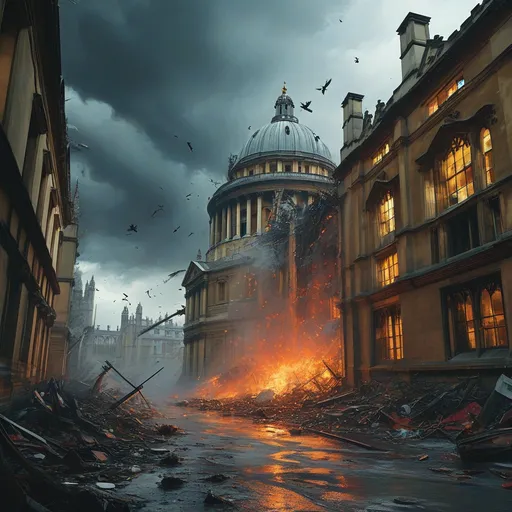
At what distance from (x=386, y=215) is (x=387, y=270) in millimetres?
2304

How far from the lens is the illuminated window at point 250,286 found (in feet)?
138

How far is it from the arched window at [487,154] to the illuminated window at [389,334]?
6172mm

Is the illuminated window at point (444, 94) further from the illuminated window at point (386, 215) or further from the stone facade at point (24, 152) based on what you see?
the stone facade at point (24, 152)

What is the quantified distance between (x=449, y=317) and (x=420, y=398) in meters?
2.84

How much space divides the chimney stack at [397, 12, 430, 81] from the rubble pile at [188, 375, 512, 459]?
38.7ft

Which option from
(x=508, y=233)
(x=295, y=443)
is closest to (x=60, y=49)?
(x=295, y=443)

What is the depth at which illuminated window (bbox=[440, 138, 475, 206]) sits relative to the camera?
14.9 metres

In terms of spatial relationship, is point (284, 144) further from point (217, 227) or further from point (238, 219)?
point (217, 227)

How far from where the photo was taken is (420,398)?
14.0 m

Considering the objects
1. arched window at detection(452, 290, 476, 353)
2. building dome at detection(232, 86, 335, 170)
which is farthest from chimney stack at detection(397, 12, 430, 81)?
building dome at detection(232, 86, 335, 170)

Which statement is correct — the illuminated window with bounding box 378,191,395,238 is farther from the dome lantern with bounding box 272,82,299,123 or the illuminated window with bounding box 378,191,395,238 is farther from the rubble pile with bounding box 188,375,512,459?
the dome lantern with bounding box 272,82,299,123

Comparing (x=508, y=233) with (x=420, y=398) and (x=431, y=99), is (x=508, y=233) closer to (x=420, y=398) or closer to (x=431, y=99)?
(x=420, y=398)

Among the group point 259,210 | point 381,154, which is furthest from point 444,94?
point 259,210

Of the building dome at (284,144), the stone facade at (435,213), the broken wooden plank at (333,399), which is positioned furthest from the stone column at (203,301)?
the broken wooden plank at (333,399)
